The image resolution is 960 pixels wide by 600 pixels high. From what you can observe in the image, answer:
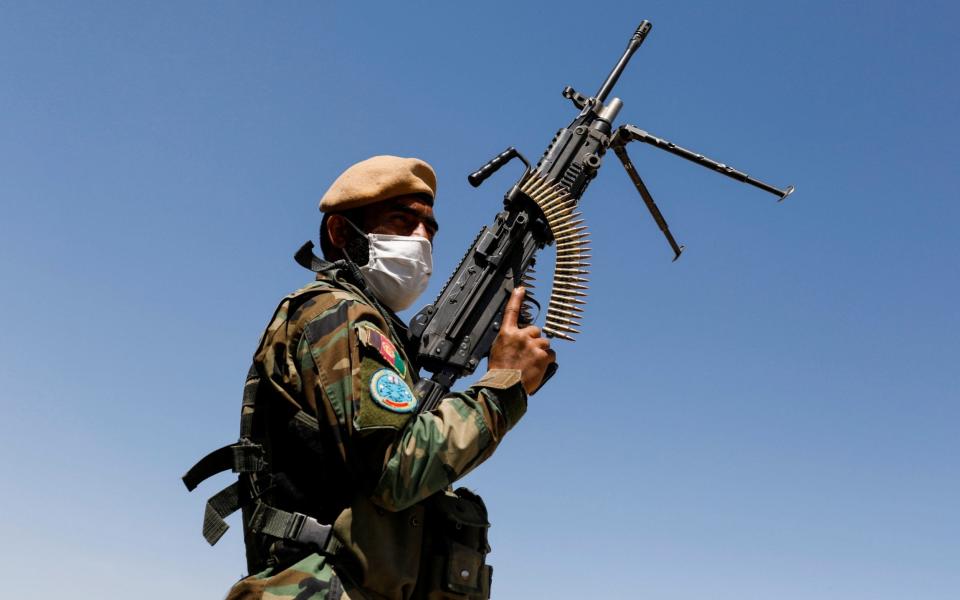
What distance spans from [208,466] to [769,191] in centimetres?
616

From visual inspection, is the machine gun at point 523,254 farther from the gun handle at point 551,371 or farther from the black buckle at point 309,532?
the black buckle at point 309,532

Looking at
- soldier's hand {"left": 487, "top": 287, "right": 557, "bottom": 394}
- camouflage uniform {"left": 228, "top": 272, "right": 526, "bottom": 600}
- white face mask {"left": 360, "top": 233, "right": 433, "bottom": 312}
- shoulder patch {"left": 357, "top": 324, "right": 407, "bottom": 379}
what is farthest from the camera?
white face mask {"left": 360, "top": 233, "right": 433, "bottom": 312}

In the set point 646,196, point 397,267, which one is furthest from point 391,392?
point 646,196

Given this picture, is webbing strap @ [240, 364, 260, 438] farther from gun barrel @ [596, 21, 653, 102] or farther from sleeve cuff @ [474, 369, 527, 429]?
gun barrel @ [596, 21, 653, 102]

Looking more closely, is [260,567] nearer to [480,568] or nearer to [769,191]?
[480,568]

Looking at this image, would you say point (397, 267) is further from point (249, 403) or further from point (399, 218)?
point (249, 403)

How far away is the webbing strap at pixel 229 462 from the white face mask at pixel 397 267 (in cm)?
155

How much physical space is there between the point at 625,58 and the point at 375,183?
4015 millimetres

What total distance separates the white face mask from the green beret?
0.31 meters

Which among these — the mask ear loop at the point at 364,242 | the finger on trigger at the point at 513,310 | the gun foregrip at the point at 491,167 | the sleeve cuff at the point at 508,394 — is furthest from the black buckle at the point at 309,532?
the gun foregrip at the point at 491,167

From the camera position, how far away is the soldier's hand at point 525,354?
18.5ft

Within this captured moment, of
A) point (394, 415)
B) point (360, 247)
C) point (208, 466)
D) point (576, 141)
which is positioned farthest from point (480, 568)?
point (576, 141)

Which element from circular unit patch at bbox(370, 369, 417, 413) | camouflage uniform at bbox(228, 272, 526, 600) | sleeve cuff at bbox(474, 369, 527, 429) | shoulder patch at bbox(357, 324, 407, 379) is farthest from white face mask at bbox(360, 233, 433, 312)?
circular unit patch at bbox(370, 369, 417, 413)

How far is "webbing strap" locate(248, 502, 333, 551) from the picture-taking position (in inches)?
191
